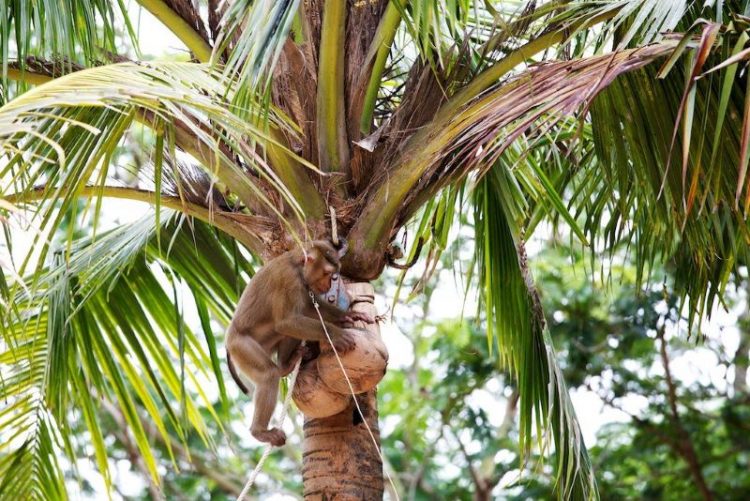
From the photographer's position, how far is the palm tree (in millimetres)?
3244

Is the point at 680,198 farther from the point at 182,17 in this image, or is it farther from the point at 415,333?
the point at 415,333

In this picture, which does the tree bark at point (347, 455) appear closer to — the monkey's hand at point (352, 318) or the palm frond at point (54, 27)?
the monkey's hand at point (352, 318)

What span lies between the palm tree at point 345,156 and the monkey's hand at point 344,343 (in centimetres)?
32

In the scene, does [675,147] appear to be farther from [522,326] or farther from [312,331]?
[312,331]

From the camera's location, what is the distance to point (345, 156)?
4.09 m

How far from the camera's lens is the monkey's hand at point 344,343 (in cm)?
382

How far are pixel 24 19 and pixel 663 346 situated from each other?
22.8 feet

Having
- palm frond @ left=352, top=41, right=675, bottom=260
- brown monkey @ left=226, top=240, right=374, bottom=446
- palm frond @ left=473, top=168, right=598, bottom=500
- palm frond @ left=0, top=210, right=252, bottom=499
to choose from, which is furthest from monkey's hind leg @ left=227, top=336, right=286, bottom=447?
palm frond @ left=473, top=168, right=598, bottom=500

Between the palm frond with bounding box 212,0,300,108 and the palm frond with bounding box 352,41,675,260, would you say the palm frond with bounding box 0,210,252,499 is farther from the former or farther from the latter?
the palm frond with bounding box 212,0,300,108

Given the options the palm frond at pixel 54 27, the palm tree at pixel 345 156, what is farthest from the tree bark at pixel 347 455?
the palm frond at pixel 54 27

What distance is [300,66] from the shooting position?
415 centimetres

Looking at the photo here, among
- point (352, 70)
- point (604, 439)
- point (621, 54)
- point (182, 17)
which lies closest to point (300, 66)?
point (352, 70)

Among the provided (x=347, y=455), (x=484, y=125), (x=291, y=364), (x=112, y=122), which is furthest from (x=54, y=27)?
(x=347, y=455)

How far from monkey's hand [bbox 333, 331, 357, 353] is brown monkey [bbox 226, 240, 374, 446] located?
0.14 metres
